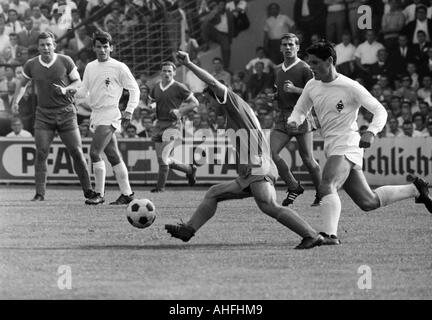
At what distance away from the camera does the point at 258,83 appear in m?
25.9

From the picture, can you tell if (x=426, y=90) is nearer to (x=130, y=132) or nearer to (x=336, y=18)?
(x=336, y=18)

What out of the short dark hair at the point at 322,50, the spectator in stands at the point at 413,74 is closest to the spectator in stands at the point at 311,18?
the spectator in stands at the point at 413,74

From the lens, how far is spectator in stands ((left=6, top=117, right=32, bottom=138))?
24438mm

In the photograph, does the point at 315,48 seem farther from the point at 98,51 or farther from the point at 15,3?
the point at 15,3

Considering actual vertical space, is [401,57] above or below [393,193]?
above

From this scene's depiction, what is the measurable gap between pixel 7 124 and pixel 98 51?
857 centimetres

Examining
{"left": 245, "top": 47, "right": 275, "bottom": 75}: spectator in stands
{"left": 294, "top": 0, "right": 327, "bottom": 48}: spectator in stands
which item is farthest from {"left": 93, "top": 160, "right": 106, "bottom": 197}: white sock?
{"left": 294, "top": 0, "right": 327, "bottom": 48}: spectator in stands

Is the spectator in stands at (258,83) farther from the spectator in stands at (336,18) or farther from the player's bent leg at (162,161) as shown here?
the player's bent leg at (162,161)

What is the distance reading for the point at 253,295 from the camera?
9281 millimetres

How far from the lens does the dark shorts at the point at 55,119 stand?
59.4 feet

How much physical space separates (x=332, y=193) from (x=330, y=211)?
21cm

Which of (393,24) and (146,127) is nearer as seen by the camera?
(146,127)

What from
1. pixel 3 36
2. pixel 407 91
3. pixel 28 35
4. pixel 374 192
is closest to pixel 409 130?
pixel 407 91

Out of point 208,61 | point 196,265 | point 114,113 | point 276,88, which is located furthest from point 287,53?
point 208,61
